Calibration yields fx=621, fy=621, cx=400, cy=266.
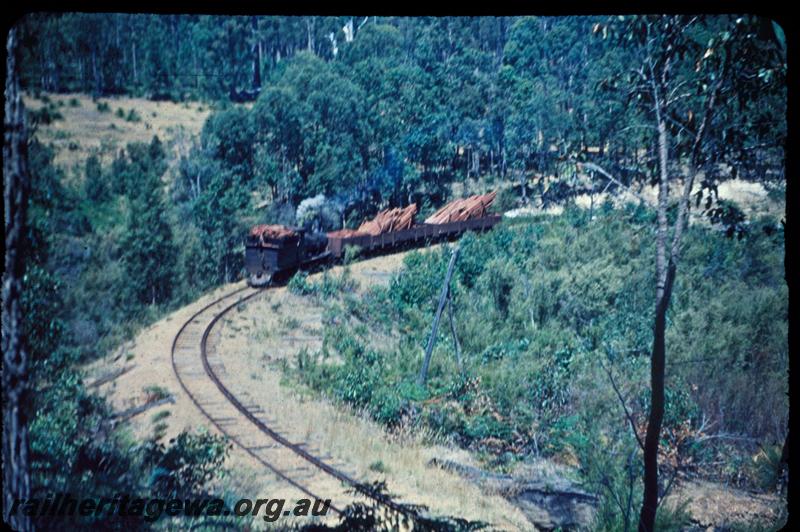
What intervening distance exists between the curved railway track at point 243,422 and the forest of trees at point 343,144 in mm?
331

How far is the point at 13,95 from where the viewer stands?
4992mm

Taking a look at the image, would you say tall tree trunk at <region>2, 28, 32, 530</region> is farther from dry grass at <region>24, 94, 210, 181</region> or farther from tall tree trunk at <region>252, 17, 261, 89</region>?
tall tree trunk at <region>252, 17, 261, 89</region>

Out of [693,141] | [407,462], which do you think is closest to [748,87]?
[693,141]

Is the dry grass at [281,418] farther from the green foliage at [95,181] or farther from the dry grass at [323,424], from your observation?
the green foliage at [95,181]

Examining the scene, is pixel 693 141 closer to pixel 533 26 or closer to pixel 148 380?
pixel 533 26

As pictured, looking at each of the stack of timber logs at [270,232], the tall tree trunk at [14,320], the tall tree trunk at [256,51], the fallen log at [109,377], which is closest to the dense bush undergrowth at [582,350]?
the stack of timber logs at [270,232]

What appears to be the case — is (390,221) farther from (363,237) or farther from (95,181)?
(95,181)

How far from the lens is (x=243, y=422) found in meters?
6.36

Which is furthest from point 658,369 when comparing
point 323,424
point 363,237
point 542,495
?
point 363,237

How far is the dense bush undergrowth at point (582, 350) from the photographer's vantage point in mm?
6652

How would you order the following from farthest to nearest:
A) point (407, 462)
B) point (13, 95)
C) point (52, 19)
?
point (407, 462), point (52, 19), point (13, 95)

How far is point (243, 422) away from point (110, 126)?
336cm

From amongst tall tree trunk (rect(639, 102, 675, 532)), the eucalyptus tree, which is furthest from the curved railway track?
the eucalyptus tree

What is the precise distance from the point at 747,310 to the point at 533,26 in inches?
153
